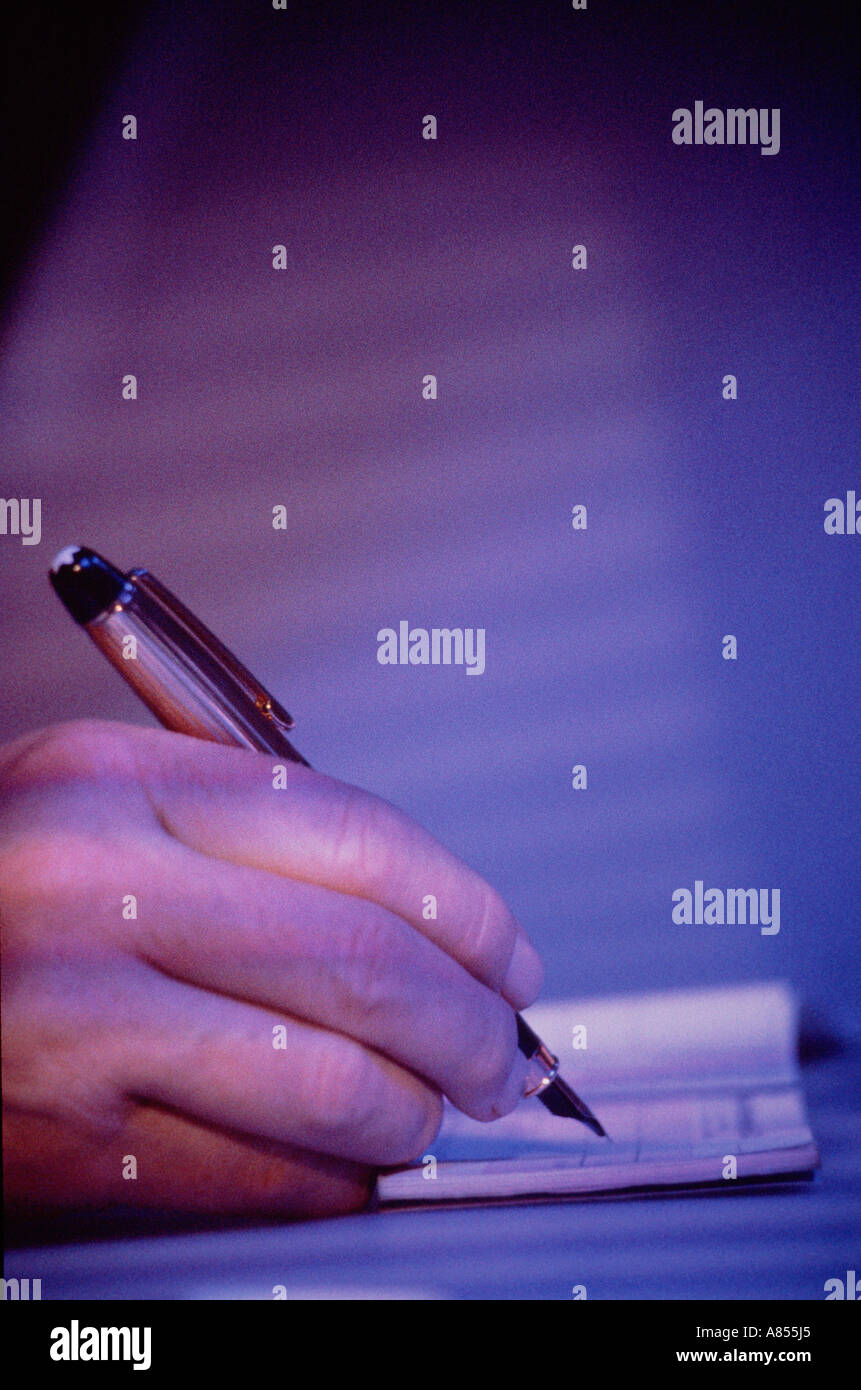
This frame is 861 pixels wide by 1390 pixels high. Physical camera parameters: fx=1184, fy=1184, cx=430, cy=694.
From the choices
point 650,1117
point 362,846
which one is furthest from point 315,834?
point 650,1117

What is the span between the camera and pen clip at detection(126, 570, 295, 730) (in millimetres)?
655

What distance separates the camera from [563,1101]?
2.18 feet

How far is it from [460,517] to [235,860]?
0.78 feet

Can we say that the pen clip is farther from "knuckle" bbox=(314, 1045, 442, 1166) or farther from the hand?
"knuckle" bbox=(314, 1045, 442, 1166)

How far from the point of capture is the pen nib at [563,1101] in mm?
661

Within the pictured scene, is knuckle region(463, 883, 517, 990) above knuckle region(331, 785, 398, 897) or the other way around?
the other way around

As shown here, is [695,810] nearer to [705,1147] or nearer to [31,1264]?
[705,1147]

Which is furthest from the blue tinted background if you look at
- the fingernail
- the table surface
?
the table surface

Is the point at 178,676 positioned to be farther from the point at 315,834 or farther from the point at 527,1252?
the point at 527,1252

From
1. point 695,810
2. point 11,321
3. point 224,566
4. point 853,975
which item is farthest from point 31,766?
point 853,975

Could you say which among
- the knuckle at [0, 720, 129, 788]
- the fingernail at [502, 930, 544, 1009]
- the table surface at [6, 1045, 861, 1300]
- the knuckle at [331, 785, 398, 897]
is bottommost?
the table surface at [6, 1045, 861, 1300]

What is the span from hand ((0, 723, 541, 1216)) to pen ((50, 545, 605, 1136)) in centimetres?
2

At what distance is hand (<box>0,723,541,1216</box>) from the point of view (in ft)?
1.98

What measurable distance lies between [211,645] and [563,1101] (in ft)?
1.06
